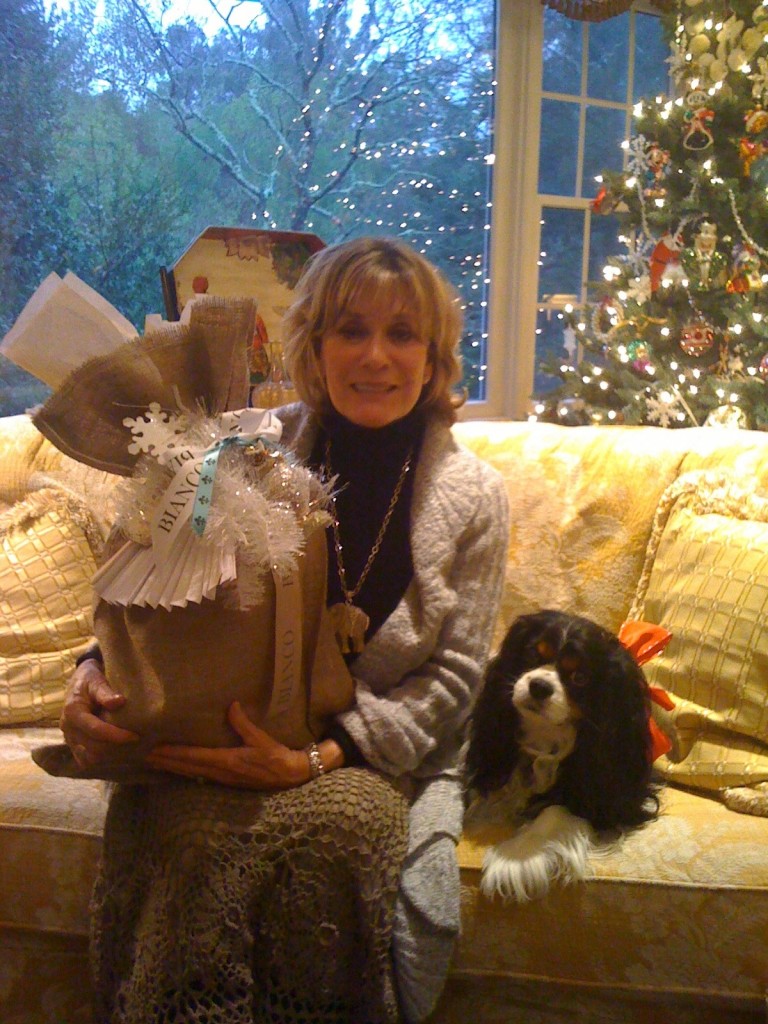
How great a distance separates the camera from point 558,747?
51.6 inches

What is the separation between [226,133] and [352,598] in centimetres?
204

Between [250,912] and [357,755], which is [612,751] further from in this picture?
[250,912]

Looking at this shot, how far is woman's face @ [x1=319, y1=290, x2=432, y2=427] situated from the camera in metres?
1.35

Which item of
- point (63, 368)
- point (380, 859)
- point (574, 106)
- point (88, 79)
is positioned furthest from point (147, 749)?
point (574, 106)

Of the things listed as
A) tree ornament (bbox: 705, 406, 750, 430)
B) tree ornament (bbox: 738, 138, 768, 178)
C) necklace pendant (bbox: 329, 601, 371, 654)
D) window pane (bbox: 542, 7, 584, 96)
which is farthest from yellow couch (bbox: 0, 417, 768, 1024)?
window pane (bbox: 542, 7, 584, 96)

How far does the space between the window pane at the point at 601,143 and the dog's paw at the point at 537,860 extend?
2.74 m

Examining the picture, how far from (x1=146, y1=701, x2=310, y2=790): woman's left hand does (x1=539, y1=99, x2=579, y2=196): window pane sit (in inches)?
109

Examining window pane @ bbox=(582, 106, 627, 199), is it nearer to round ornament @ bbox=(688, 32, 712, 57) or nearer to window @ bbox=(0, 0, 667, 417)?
window @ bbox=(0, 0, 667, 417)

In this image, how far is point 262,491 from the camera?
1103 millimetres

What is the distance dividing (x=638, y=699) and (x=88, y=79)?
243 cm

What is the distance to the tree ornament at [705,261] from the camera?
2.68 meters

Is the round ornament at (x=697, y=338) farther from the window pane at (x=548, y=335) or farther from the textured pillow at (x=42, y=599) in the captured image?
the textured pillow at (x=42, y=599)

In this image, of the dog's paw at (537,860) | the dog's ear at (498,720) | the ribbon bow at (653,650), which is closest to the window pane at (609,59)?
the ribbon bow at (653,650)

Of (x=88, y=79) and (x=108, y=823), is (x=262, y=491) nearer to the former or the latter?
(x=108, y=823)
